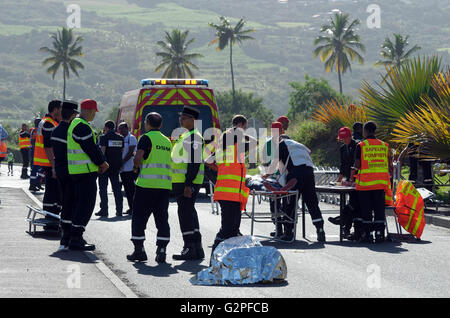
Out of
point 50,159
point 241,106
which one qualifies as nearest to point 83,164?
point 50,159

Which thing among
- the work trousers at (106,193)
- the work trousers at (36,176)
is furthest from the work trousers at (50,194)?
the work trousers at (36,176)

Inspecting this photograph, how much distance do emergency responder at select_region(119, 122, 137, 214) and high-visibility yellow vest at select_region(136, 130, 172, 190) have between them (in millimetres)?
5774

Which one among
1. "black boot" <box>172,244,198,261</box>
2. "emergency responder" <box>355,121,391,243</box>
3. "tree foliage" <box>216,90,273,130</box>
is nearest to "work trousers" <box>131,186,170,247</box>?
"black boot" <box>172,244,198,261</box>

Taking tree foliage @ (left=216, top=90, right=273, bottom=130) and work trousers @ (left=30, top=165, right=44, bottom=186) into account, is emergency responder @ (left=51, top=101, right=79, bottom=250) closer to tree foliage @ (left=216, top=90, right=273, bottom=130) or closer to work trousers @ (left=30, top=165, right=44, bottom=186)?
work trousers @ (left=30, top=165, right=44, bottom=186)

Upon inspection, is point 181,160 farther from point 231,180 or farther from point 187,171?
point 231,180

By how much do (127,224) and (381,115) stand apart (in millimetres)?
7046

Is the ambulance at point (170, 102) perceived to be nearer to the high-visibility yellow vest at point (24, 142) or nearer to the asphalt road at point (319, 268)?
the asphalt road at point (319, 268)

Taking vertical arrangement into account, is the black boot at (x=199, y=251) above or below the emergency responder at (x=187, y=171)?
below

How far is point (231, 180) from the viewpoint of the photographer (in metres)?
10.4

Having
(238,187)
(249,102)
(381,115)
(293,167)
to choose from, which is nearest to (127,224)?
(293,167)

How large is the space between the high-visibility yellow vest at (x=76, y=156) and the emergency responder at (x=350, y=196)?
13.2 ft

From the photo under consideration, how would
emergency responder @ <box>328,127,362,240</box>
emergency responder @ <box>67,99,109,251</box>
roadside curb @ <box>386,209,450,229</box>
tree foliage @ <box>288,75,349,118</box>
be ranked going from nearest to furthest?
emergency responder @ <box>67,99,109,251</box>, emergency responder @ <box>328,127,362,240</box>, roadside curb @ <box>386,209,450,229</box>, tree foliage @ <box>288,75,349,118</box>

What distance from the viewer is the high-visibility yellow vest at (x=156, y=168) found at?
989 centimetres

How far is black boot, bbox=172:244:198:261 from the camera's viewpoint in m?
10.3
